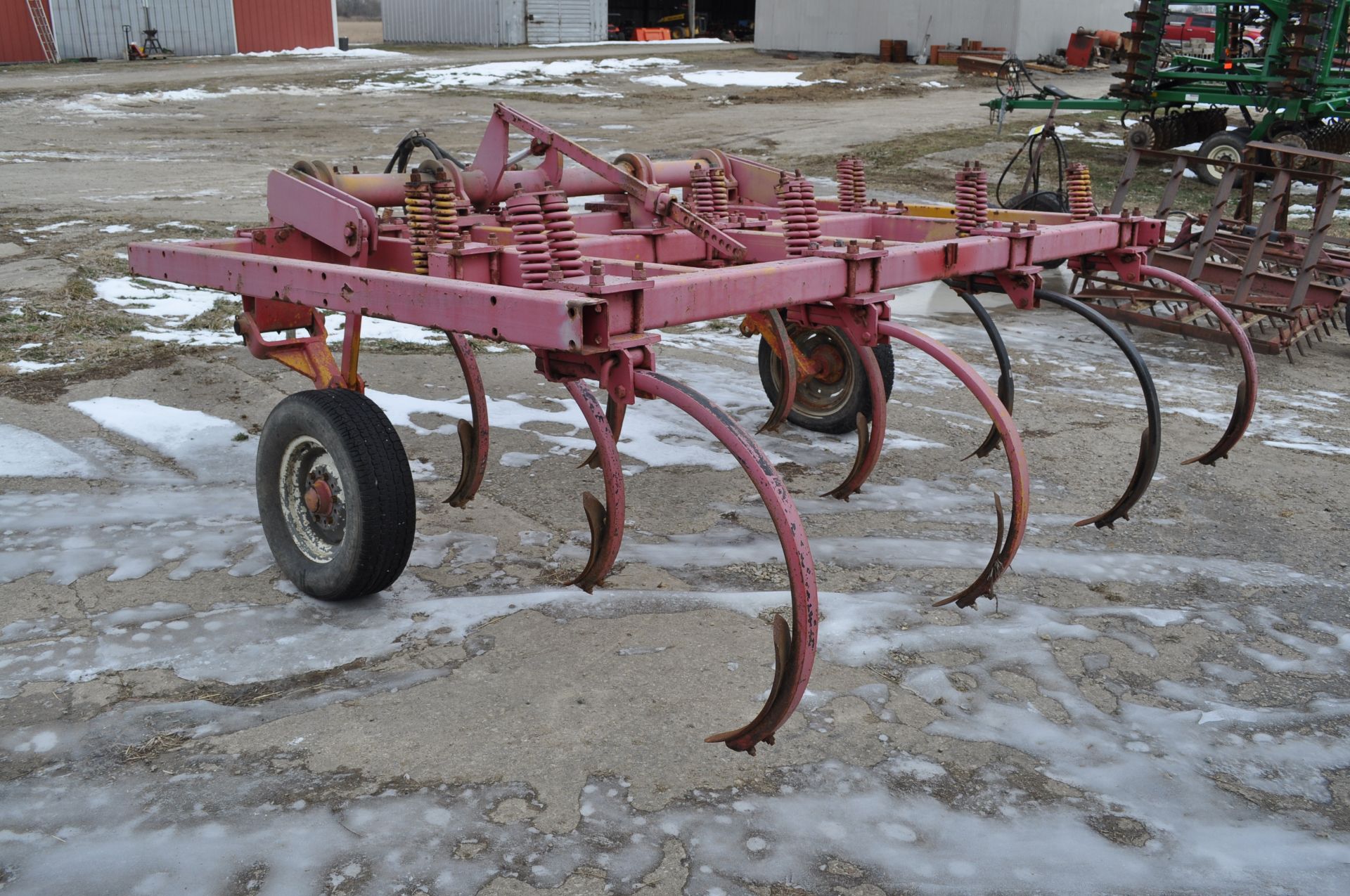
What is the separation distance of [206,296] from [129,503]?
3.25 m

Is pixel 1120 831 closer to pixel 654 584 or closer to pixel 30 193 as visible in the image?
pixel 654 584

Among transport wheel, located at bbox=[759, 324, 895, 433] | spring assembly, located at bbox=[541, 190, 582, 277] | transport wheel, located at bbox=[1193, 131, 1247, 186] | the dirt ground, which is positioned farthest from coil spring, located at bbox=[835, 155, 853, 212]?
transport wheel, located at bbox=[1193, 131, 1247, 186]

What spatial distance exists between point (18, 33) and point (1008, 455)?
25.4m

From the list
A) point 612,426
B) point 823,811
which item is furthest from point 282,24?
point 823,811

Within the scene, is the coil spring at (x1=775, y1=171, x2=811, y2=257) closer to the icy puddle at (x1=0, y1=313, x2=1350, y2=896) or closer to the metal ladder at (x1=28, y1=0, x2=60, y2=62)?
the icy puddle at (x1=0, y1=313, x2=1350, y2=896)

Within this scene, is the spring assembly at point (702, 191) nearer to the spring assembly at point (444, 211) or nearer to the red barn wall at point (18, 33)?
the spring assembly at point (444, 211)

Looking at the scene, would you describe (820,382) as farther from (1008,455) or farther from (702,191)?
(1008,455)

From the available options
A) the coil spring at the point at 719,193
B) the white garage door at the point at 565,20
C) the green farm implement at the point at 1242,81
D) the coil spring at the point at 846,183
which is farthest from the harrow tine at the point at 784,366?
the white garage door at the point at 565,20

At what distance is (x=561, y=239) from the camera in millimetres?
2768

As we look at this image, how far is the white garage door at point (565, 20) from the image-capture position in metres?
27.6

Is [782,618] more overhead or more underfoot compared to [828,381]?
more overhead

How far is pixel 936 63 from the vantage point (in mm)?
22562

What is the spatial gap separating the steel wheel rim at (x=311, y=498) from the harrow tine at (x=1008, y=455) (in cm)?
161

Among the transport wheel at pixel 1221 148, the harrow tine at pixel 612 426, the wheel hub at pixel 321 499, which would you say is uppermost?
the transport wheel at pixel 1221 148
